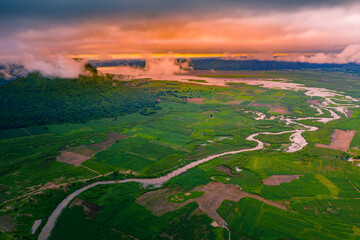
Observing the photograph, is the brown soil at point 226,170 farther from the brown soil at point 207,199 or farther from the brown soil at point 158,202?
the brown soil at point 158,202

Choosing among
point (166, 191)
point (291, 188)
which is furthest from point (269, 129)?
point (166, 191)

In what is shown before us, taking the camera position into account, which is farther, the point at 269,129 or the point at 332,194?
the point at 269,129

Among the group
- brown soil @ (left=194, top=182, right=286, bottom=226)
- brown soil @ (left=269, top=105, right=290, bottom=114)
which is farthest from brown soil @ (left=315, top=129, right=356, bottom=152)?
brown soil @ (left=194, top=182, right=286, bottom=226)

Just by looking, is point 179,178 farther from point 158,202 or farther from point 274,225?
point 274,225

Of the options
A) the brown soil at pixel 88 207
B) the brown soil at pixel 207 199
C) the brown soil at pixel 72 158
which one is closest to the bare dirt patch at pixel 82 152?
the brown soil at pixel 72 158

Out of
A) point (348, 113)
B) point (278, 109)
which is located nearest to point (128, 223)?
point (278, 109)

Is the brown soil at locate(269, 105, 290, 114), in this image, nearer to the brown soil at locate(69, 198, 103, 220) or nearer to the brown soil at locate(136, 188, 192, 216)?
the brown soil at locate(136, 188, 192, 216)

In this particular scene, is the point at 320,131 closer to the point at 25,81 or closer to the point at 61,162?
the point at 61,162
